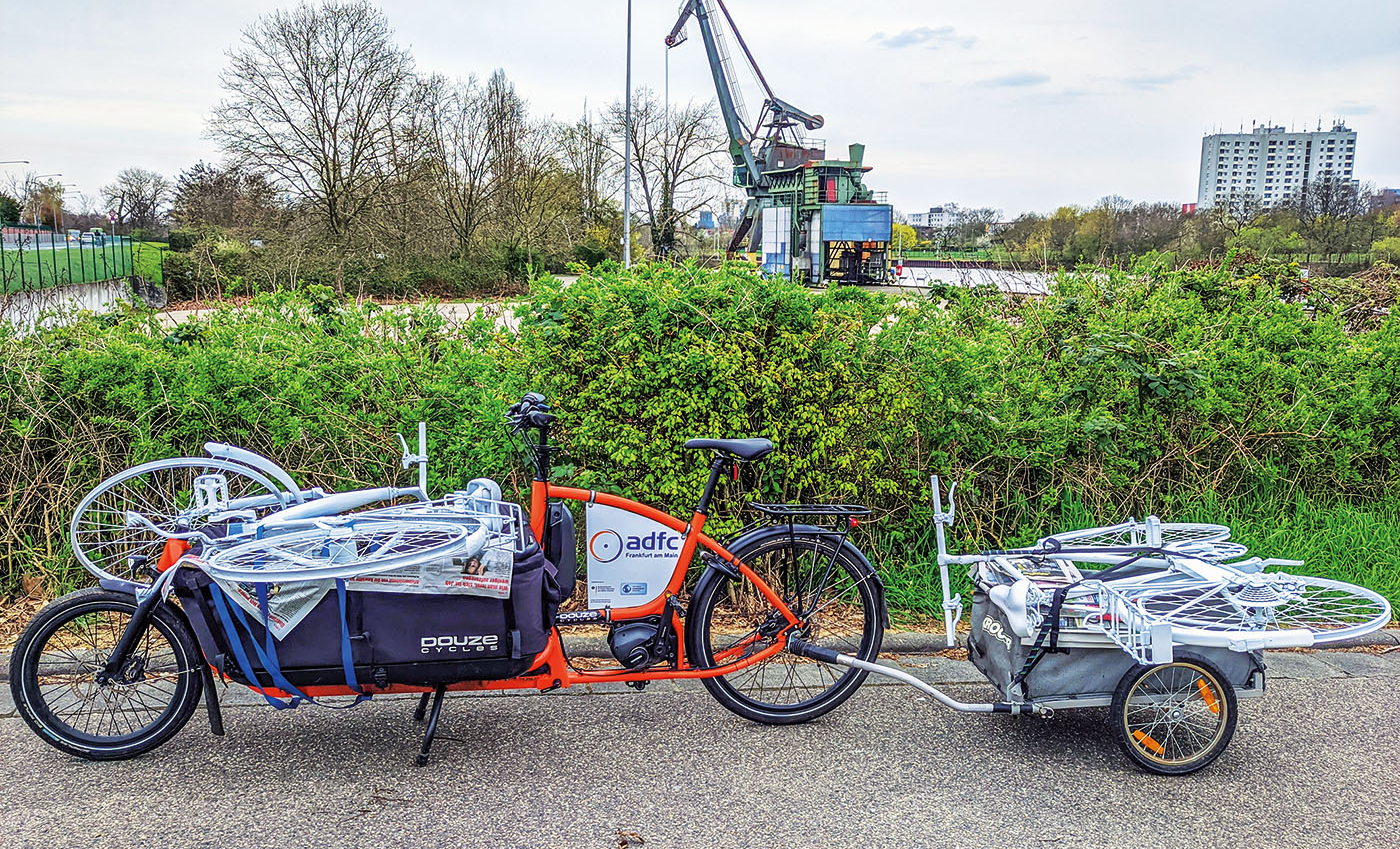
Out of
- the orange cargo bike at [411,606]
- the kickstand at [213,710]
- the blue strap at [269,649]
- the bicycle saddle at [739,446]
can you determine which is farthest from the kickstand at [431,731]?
the bicycle saddle at [739,446]

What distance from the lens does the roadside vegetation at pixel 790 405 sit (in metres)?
4.48

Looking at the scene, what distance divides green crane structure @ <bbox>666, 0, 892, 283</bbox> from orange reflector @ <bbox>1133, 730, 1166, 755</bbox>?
84.4ft

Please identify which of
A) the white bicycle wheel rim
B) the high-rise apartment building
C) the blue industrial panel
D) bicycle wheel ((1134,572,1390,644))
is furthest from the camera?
the blue industrial panel

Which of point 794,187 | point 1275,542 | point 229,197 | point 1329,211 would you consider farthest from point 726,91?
point 1275,542

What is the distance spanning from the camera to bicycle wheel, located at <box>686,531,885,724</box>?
3.66 metres

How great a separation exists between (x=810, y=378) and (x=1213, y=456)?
2.56 meters

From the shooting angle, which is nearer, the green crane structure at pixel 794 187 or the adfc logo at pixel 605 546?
the adfc logo at pixel 605 546

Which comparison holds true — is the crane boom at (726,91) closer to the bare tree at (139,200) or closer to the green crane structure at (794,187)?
the green crane structure at (794,187)

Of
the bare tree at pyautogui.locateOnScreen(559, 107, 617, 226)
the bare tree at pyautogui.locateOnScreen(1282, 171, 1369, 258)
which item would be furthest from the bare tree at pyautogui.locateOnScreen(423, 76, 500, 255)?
the bare tree at pyautogui.locateOnScreen(1282, 171, 1369, 258)

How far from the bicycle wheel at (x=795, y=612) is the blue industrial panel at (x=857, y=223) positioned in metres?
30.4

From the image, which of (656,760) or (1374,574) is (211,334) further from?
(1374,574)

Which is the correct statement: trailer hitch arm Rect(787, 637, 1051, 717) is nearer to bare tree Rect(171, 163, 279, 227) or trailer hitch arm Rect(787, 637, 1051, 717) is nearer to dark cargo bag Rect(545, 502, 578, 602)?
dark cargo bag Rect(545, 502, 578, 602)

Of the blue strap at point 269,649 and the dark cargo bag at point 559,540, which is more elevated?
the dark cargo bag at point 559,540

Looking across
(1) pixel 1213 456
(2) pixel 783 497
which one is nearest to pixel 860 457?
(2) pixel 783 497
